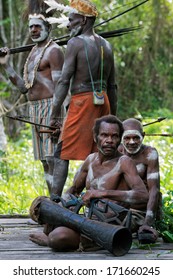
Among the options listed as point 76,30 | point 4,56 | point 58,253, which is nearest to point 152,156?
point 58,253

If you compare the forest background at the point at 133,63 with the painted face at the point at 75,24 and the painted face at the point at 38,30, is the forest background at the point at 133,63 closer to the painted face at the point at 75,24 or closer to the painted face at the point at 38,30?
the painted face at the point at 38,30

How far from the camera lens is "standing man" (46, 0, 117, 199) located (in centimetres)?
638

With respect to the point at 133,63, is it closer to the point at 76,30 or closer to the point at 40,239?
the point at 76,30

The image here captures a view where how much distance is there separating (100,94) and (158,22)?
10630 millimetres

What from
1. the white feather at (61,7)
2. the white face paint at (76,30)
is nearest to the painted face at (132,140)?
the white face paint at (76,30)

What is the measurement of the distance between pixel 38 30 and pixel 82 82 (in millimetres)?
978

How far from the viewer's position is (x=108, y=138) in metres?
5.37

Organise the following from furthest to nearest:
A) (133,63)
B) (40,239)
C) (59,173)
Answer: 1. (133,63)
2. (59,173)
3. (40,239)

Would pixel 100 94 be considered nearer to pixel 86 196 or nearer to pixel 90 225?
pixel 86 196

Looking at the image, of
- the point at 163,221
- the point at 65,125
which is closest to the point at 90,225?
the point at 163,221

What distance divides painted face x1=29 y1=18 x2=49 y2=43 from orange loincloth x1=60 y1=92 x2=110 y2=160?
3.10 feet

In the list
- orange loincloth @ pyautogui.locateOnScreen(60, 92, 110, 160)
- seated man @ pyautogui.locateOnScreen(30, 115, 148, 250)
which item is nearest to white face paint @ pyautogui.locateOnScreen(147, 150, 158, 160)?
seated man @ pyautogui.locateOnScreen(30, 115, 148, 250)

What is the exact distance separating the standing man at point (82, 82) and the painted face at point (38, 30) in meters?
0.70

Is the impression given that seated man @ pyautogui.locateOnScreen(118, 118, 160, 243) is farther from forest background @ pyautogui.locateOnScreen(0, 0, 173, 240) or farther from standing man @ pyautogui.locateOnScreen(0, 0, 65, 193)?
forest background @ pyautogui.locateOnScreen(0, 0, 173, 240)
